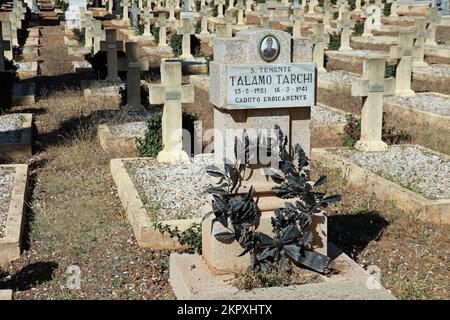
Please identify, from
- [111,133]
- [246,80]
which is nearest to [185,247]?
[246,80]

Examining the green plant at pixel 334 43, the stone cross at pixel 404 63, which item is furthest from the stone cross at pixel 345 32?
the stone cross at pixel 404 63

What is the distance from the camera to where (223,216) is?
15.6 feet

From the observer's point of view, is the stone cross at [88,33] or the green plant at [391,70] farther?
the stone cross at [88,33]

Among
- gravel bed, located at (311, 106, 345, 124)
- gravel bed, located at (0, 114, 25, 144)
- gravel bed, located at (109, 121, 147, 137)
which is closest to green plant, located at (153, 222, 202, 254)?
gravel bed, located at (109, 121, 147, 137)

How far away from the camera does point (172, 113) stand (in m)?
8.56

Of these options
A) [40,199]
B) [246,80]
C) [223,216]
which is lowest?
[40,199]

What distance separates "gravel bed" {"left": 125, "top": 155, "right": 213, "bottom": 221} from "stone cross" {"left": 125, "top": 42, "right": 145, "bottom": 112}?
149 inches

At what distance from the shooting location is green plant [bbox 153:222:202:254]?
580 centimetres

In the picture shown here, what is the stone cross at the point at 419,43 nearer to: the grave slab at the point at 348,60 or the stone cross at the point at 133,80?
the grave slab at the point at 348,60

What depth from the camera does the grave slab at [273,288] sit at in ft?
14.4

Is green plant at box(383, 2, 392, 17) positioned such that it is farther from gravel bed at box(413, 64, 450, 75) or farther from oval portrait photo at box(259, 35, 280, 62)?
oval portrait photo at box(259, 35, 280, 62)

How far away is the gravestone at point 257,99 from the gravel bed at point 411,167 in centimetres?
263

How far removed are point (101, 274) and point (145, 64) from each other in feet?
24.2

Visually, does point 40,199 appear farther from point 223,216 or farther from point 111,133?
point 223,216
